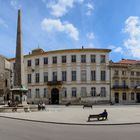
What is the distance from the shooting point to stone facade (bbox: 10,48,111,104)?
62.8 metres

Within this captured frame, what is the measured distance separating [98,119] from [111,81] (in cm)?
4207

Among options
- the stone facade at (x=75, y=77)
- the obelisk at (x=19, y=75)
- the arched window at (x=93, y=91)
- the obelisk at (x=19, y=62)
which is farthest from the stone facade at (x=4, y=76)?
the obelisk at (x=19, y=62)

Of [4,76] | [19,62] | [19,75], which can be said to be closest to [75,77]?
[4,76]

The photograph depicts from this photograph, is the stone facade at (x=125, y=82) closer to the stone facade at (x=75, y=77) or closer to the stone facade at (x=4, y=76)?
the stone facade at (x=75, y=77)

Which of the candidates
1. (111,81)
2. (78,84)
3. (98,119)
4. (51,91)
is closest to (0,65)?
(51,91)

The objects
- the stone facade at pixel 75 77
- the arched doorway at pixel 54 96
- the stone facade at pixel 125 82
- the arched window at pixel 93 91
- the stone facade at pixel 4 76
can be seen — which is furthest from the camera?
the stone facade at pixel 4 76

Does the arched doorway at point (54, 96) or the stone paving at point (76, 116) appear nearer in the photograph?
the stone paving at point (76, 116)

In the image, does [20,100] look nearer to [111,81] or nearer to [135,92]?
[111,81]

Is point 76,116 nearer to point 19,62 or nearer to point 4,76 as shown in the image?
point 19,62

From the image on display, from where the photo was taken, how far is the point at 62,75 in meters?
64.6

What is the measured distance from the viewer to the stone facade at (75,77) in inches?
2470

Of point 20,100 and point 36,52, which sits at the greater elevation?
point 36,52

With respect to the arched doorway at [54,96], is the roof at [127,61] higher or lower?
higher

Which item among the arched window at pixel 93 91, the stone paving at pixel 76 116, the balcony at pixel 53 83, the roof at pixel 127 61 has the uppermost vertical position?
the roof at pixel 127 61
